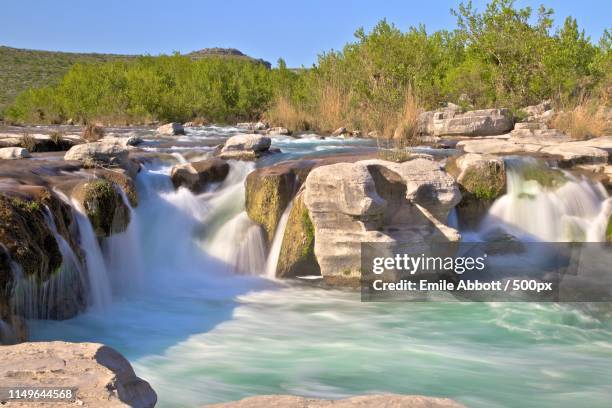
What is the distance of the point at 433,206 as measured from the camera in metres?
9.05

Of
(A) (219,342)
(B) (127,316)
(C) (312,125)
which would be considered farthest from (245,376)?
(C) (312,125)

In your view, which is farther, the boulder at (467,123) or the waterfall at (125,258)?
the boulder at (467,123)

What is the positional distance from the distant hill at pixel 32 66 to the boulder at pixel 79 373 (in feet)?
174

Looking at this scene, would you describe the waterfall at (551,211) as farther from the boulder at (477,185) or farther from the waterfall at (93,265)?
the waterfall at (93,265)

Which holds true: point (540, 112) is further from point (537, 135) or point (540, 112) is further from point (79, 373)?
point (79, 373)

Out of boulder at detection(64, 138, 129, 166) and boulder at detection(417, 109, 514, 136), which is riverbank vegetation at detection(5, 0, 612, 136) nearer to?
boulder at detection(417, 109, 514, 136)

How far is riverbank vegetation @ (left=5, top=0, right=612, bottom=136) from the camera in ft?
70.0

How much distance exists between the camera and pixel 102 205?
8602 mm

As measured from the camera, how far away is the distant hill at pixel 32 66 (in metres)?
60.8

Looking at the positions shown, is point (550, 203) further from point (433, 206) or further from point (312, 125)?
point (312, 125)

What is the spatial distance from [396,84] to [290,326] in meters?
17.3

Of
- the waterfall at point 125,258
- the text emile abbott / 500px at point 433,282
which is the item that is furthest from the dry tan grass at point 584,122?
the waterfall at point 125,258

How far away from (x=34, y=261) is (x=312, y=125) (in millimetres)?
16059

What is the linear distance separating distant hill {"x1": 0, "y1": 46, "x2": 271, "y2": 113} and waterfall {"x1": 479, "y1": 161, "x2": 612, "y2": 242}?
46954 mm
